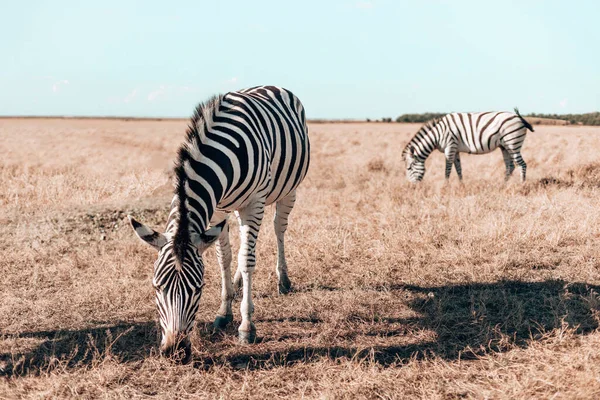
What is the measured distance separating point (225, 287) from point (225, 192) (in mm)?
1388

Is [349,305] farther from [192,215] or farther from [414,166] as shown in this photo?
[414,166]

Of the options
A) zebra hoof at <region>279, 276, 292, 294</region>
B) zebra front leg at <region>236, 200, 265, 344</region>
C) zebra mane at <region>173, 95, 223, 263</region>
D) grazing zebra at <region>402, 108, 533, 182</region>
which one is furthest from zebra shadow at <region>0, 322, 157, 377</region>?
grazing zebra at <region>402, 108, 533, 182</region>

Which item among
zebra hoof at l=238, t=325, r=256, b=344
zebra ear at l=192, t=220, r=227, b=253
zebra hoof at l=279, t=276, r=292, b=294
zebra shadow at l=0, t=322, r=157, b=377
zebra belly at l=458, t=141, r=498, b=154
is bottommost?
zebra shadow at l=0, t=322, r=157, b=377

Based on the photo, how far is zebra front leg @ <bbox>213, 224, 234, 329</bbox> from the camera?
5.23 meters

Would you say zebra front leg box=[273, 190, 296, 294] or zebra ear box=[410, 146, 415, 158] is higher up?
zebra ear box=[410, 146, 415, 158]

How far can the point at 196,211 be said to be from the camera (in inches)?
157

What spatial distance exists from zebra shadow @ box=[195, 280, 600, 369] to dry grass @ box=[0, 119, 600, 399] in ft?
0.07

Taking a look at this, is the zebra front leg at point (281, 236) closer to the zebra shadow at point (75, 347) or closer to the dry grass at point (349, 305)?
the dry grass at point (349, 305)

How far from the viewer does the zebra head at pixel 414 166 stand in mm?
15070

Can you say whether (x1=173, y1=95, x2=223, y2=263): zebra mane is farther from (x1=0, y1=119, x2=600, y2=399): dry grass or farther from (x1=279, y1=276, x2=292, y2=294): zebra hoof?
(x1=279, y1=276, x2=292, y2=294): zebra hoof

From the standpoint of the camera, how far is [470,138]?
1448 cm

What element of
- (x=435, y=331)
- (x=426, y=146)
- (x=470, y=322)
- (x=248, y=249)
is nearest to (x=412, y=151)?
(x=426, y=146)

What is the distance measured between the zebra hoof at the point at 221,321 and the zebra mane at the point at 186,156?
1779mm

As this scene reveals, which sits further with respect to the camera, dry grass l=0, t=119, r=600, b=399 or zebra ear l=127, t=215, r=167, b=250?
dry grass l=0, t=119, r=600, b=399
